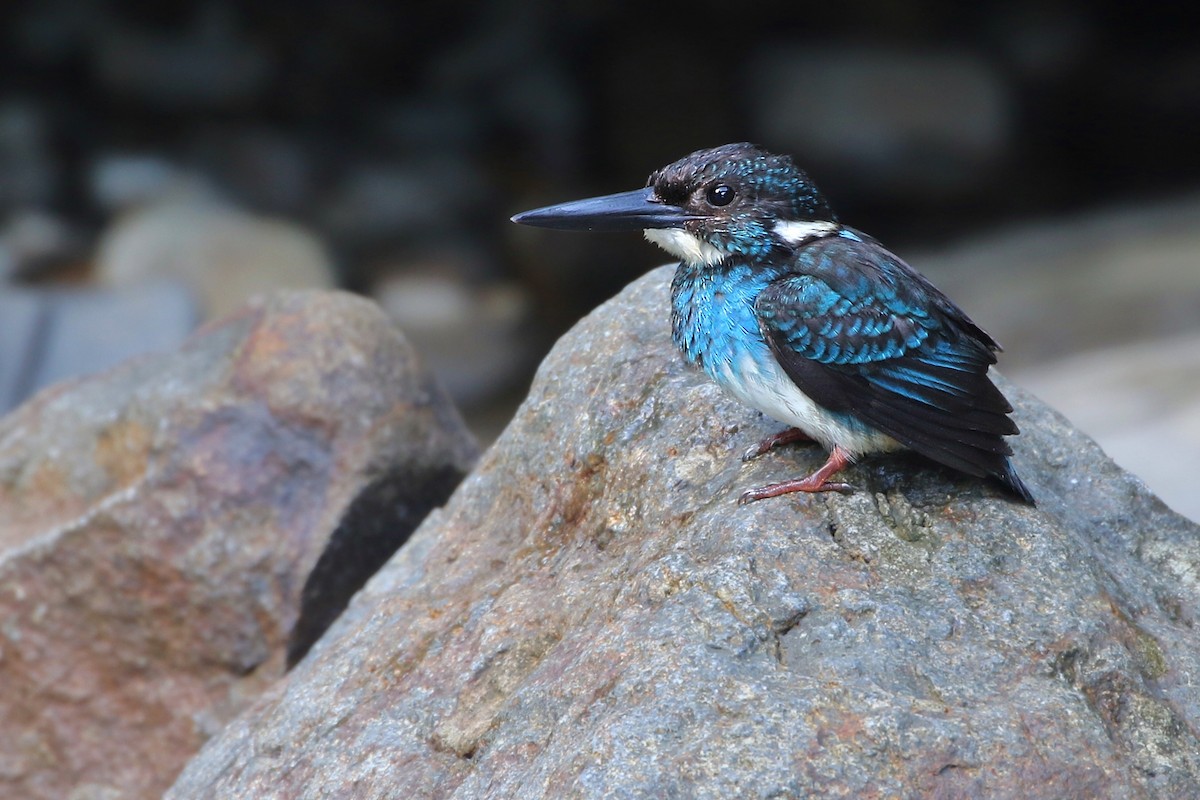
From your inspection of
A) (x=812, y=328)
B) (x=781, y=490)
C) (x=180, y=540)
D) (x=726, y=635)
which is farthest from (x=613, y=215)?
(x=180, y=540)

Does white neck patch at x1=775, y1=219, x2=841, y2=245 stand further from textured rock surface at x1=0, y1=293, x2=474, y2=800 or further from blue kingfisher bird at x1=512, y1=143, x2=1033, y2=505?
textured rock surface at x1=0, y1=293, x2=474, y2=800

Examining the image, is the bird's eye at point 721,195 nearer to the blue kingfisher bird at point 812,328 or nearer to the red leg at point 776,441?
the blue kingfisher bird at point 812,328

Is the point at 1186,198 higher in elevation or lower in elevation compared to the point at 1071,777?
higher

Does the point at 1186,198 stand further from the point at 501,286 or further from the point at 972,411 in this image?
the point at 972,411

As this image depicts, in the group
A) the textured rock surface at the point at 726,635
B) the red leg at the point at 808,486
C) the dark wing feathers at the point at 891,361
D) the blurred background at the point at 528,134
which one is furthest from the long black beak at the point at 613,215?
the blurred background at the point at 528,134

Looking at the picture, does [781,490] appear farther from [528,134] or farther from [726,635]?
[528,134]

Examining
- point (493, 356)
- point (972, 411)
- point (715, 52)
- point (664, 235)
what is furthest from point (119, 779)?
point (715, 52)
